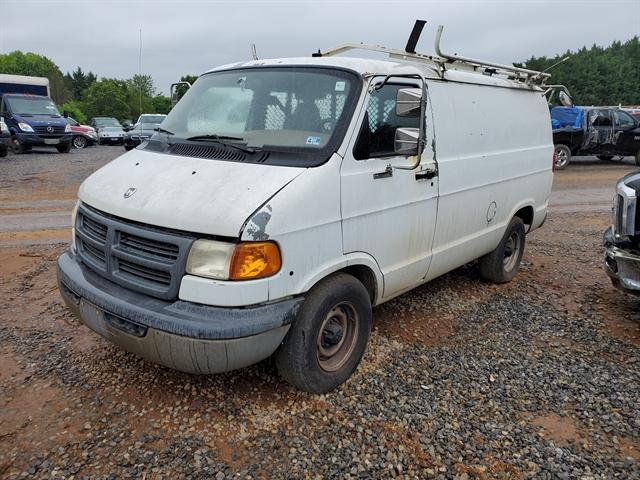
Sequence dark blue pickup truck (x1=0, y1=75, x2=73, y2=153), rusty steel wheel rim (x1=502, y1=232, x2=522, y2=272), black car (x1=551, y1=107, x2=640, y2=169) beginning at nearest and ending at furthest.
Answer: rusty steel wheel rim (x1=502, y1=232, x2=522, y2=272), black car (x1=551, y1=107, x2=640, y2=169), dark blue pickup truck (x1=0, y1=75, x2=73, y2=153)

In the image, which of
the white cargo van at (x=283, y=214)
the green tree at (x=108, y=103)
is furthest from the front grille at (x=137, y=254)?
the green tree at (x=108, y=103)

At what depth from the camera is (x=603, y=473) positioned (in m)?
2.77

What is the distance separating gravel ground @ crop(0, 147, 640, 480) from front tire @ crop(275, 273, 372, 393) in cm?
16

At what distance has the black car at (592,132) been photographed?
15.6 meters

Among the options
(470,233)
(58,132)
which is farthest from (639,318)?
(58,132)

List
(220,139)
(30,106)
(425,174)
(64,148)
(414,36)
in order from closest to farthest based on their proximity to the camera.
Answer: (220,139)
(425,174)
(414,36)
(30,106)
(64,148)

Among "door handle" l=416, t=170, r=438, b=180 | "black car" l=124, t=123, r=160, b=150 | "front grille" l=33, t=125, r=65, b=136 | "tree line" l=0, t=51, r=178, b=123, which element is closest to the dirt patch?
"door handle" l=416, t=170, r=438, b=180

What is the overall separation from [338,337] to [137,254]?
4.77 ft

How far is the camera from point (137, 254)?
297cm

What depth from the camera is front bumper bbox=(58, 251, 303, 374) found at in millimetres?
2699

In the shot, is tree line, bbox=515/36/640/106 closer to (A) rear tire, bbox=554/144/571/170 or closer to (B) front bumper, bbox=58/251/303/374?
(A) rear tire, bbox=554/144/571/170

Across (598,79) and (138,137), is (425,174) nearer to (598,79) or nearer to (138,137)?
(138,137)

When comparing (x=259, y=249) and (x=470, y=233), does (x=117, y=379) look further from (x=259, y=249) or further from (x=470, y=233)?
(x=470, y=233)

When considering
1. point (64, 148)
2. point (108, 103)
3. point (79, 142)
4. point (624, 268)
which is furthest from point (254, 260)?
point (108, 103)
